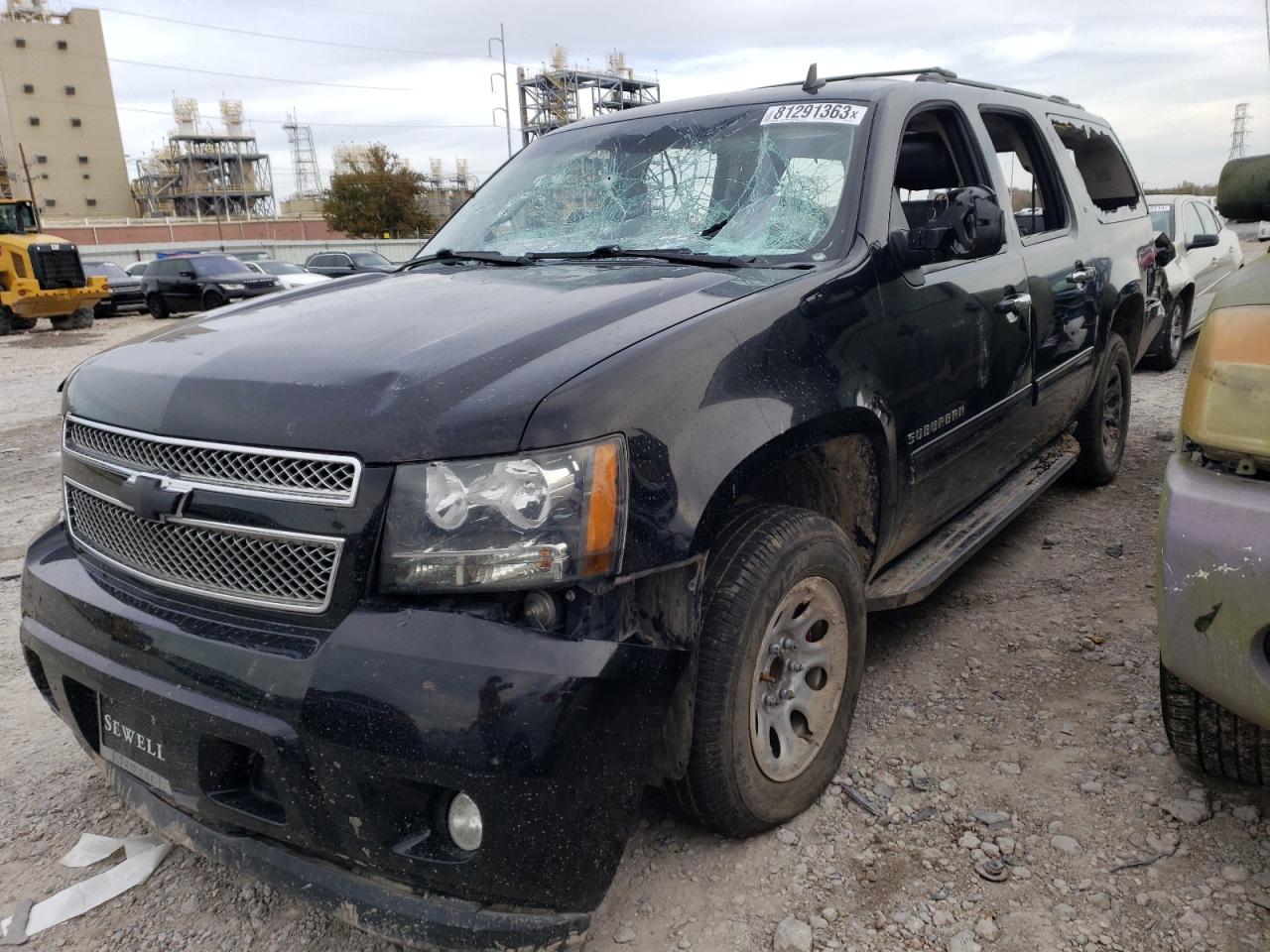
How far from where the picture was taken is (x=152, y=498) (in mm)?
1882

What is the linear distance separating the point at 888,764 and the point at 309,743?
168cm

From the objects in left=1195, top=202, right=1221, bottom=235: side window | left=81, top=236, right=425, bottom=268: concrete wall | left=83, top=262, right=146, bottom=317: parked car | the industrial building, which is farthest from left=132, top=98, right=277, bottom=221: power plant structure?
left=1195, top=202, right=1221, bottom=235: side window

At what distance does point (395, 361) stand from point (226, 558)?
20.1 inches

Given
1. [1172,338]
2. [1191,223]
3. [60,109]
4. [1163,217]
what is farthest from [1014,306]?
[60,109]

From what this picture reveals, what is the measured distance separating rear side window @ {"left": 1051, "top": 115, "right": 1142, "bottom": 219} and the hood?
2856 mm

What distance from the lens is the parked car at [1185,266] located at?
855 centimetres

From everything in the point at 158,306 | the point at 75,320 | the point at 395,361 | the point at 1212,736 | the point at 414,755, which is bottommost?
the point at 75,320

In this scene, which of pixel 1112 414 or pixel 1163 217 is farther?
pixel 1163 217

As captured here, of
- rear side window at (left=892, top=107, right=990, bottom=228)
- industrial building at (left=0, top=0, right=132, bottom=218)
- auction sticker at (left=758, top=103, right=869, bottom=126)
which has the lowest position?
rear side window at (left=892, top=107, right=990, bottom=228)

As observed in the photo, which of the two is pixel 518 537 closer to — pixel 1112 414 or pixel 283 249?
pixel 1112 414

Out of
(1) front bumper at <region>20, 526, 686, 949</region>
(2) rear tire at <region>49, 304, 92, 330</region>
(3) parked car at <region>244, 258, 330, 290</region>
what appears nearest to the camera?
(1) front bumper at <region>20, 526, 686, 949</region>

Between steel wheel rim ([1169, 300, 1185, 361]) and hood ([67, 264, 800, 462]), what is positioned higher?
hood ([67, 264, 800, 462])

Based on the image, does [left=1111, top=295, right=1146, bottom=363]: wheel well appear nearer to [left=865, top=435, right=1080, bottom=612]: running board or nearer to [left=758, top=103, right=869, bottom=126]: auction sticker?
[left=865, top=435, right=1080, bottom=612]: running board

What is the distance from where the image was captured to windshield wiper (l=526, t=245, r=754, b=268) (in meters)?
2.59
